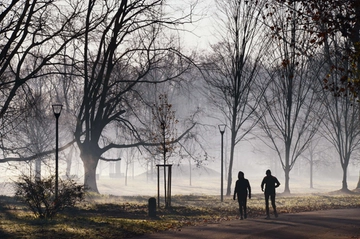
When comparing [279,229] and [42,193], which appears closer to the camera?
[279,229]

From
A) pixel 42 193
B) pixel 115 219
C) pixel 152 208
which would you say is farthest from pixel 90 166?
pixel 42 193

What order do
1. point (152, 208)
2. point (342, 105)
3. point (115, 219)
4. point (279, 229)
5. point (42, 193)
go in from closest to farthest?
point (279, 229) → point (42, 193) → point (115, 219) → point (152, 208) → point (342, 105)

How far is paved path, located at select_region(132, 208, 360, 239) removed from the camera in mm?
16109

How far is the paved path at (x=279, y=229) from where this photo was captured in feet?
52.9

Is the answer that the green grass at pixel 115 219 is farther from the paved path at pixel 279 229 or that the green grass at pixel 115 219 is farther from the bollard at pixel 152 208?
the paved path at pixel 279 229

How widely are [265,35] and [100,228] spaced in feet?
75.0

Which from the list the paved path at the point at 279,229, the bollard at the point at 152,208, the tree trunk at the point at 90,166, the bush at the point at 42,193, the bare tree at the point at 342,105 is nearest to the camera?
the paved path at the point at 279,229

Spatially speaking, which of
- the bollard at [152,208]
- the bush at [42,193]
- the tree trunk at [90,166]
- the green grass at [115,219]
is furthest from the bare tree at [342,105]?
the tree trunk at [90,166]

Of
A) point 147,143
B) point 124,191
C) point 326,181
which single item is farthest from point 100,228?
point 326,181

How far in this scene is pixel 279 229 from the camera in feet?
58.6

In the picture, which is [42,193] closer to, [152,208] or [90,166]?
[152,208]

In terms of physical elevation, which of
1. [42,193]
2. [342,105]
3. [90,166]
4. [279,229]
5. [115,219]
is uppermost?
[342,105]

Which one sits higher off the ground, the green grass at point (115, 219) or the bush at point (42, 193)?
the bush at point (42, 193)

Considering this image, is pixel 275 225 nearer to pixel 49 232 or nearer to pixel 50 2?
pixel 49 232
